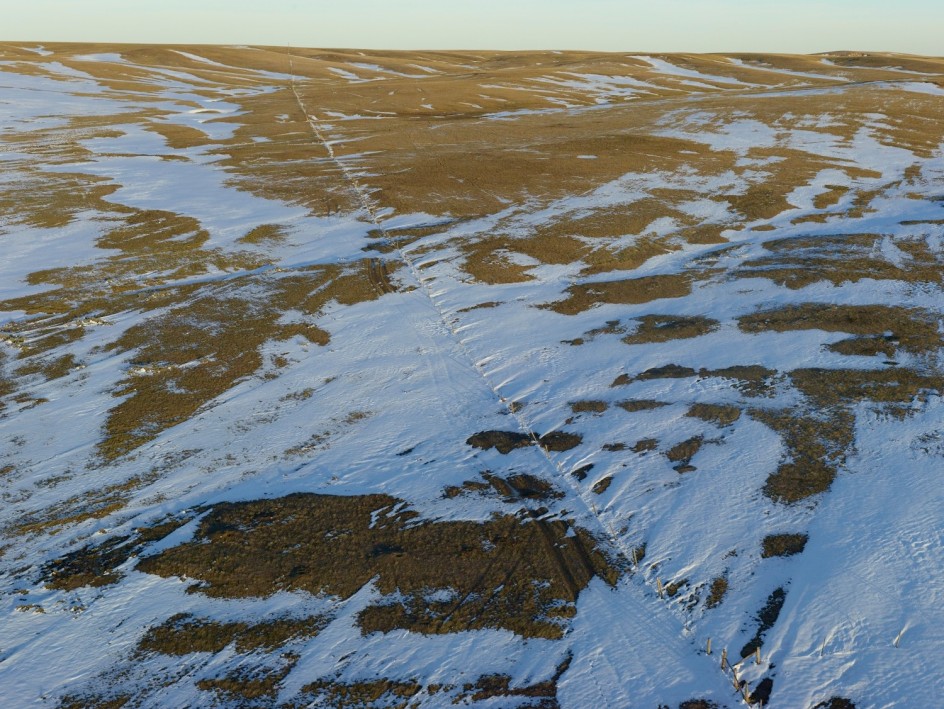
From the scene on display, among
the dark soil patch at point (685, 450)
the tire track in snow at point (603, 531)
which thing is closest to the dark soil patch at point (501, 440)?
the tire track in snow at point (603, 531)

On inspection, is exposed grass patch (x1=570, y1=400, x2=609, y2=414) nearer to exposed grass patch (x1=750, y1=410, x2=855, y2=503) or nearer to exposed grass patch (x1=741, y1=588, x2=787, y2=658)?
exposed grass patch (x1=750, y1=410, x2=855, y2=503)

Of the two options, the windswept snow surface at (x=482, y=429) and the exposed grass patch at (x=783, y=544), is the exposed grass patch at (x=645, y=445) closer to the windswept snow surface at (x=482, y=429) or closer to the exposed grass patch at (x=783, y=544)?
the windswept snow surface at (x=482, y=429)

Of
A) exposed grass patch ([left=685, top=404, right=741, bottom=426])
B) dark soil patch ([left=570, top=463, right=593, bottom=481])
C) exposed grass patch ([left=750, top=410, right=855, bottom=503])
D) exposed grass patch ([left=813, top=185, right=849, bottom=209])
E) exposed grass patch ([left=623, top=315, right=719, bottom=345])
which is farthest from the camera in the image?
exposed grass patch ([left=813, top=185, right=849, bottom=209])

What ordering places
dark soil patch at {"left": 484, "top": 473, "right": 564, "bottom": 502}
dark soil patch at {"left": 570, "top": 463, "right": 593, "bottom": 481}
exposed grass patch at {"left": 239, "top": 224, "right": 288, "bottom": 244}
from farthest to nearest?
exposed grass patch at {"left": 239, "top": 224, "right": 288, "bottom": 244} → dark soil patch at {"left": 570, "top": 463, "right": 593, "bottom": 481} → dark soil patch at {"left": 484, "top": 473, "right": 564, "bottom": 502}

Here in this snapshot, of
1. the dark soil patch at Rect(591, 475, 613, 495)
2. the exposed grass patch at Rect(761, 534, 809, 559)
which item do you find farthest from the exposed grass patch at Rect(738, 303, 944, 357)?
the dark soil patch at Rect(591, 475, 613, 495)

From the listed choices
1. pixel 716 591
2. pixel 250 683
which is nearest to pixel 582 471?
pixel 716 591

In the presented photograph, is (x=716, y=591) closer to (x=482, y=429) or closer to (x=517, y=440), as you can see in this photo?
(x=517, y=440)
